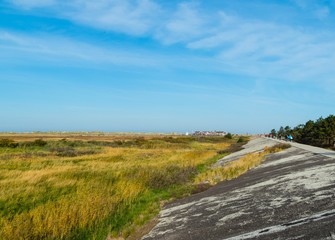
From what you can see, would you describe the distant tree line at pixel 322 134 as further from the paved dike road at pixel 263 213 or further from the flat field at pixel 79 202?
the paved dike road at pixel 263 213

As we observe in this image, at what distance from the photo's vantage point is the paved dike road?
25.8 ft

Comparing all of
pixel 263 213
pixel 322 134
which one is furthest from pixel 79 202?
pixel 322 134

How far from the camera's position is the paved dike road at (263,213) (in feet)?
25.8

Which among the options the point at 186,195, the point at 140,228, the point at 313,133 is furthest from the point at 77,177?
the point at 313,133

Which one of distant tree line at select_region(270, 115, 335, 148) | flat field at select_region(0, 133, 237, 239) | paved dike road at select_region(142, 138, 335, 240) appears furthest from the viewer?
distant tree line at select_region(270, 115, 335, 148)

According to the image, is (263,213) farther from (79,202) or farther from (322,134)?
(322,134)

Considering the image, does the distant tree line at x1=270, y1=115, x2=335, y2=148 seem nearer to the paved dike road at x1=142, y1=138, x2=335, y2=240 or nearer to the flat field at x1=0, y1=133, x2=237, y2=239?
the flat field at x1=0, y1=133, x2=237, y2=239

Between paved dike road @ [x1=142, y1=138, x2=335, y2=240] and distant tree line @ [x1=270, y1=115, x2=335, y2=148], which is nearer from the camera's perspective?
paved dike road @ [x1=142, y1=138, x2=335, y2=240]

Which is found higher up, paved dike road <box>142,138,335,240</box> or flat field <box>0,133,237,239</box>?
paved dike road <box>142,138,335,240</box>

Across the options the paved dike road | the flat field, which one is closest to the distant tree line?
the flat field

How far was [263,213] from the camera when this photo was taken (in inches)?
386

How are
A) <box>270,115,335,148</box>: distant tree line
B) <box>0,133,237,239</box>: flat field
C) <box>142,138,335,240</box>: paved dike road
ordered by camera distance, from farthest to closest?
<box>270,115,335,148</box>: distant tree line
<box>0,133,237,239</box>: flat field
<box>142,138,335,240</box>: paved dike road

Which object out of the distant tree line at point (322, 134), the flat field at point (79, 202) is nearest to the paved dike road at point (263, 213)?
the flat field at point (79, 202)

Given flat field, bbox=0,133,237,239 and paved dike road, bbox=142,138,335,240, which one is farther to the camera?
flat field, bbox=0,133,237,239
